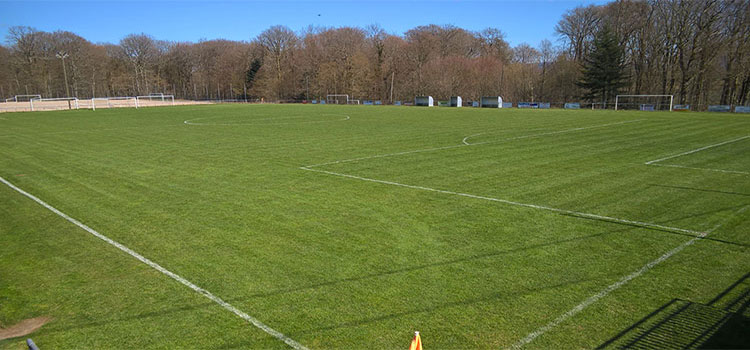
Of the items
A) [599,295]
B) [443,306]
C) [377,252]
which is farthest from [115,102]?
[599,295]

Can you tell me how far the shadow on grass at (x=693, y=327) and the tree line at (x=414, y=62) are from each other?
174 feet

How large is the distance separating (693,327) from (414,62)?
3167 inches

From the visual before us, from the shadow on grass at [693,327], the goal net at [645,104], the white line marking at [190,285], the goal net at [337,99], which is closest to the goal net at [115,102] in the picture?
the goal net at [337,99]

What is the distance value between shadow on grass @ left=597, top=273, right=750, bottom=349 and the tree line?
52.9 m

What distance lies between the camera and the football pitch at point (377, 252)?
4742 millimetres

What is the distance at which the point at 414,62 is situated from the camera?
269ft

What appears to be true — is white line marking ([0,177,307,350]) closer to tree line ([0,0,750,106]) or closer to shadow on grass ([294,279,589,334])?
shadow on grass ([294,279,589,334])

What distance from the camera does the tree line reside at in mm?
52938

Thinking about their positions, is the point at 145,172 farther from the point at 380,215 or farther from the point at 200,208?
the point at 380,215

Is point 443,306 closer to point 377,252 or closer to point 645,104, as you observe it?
point 377,252

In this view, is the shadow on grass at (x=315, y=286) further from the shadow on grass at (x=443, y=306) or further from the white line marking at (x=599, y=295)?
the white line marking at (x=599, y=295)

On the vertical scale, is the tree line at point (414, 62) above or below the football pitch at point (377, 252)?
above

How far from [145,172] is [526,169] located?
11.1m

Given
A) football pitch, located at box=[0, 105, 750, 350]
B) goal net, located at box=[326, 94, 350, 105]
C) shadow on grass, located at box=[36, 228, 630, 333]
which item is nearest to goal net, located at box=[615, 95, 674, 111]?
football pitch, located at box=[0, 105, 750, 350]
